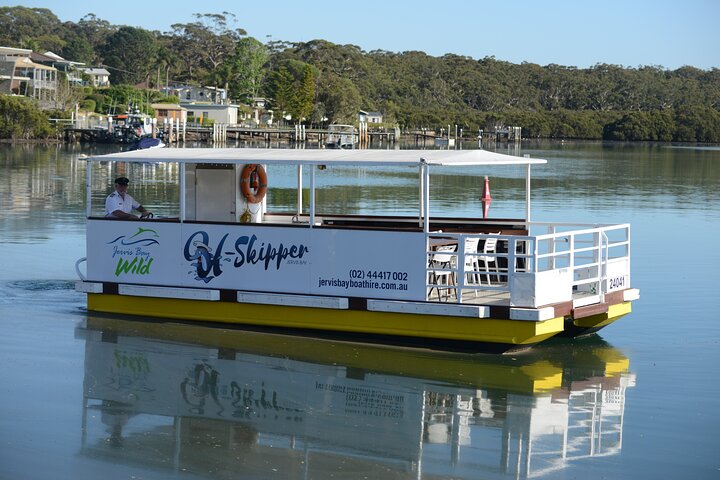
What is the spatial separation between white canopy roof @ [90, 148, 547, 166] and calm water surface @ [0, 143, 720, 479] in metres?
2.28

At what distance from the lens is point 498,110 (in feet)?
596

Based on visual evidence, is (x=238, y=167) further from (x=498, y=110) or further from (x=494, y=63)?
(x=494, y=63)

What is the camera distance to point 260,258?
13.8 m

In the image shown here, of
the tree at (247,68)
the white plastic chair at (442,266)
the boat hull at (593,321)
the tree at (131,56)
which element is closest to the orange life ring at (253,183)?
the white plastic chair at (442,266)

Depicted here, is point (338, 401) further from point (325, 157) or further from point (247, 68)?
point (247, 68)

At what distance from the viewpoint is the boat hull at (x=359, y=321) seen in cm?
1246

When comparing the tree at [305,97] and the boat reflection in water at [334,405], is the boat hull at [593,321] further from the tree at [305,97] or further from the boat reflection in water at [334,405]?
the tree at [305,97]

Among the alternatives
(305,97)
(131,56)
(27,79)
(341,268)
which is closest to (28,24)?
(131,56)

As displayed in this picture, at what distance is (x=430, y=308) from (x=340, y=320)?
126cm

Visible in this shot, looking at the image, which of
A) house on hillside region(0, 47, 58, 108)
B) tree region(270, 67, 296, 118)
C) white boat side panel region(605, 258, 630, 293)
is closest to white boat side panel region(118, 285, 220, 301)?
white boat side panel region(605, 258, 630, 293)

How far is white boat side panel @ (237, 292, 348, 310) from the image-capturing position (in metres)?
13.2

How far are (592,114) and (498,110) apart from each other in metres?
19.8

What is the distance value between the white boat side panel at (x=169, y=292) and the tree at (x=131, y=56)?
148833mm

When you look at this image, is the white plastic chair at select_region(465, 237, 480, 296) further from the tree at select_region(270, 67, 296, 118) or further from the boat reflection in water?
the tree at select_region(270, 67, 296, 118)
